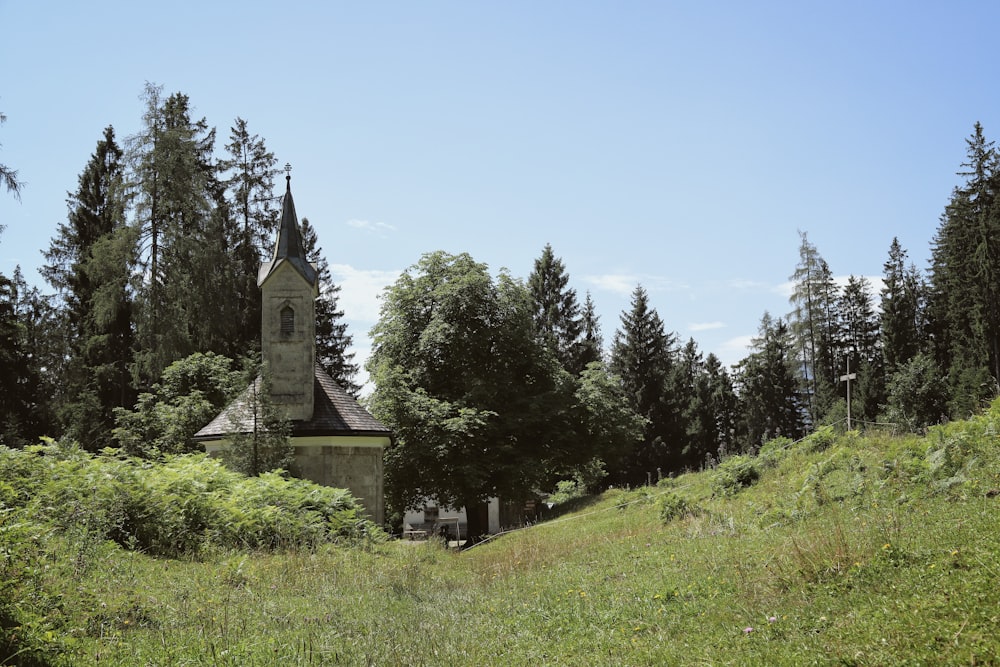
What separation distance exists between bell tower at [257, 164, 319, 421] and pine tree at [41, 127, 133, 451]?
1269cm

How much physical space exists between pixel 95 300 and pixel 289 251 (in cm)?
1478

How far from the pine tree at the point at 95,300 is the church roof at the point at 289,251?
1167cm

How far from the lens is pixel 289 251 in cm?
2689

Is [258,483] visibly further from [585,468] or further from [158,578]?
[585,468]

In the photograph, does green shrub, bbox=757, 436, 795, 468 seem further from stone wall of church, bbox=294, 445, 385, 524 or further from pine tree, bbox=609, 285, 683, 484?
pine tree, bbox=609, 285, 683, 484

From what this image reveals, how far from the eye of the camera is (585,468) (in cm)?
3441

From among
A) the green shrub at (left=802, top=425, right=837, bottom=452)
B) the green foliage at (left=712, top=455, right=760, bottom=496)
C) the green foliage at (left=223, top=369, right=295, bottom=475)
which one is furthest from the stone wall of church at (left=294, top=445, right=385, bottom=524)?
the green shrub at (left=802, top=425, right=837, bottom=452)

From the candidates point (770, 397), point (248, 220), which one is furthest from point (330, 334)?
point (770, 397)

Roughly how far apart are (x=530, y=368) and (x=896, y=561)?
84.2ft

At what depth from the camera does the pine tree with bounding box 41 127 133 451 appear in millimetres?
35594

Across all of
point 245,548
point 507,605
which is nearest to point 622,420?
point 245,548

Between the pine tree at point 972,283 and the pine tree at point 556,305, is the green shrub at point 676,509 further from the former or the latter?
the pine tree at point 556,305

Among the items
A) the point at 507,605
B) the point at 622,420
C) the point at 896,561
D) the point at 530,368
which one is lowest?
the point at 507,605

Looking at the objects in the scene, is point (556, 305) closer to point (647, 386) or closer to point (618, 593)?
point (647, 386)
